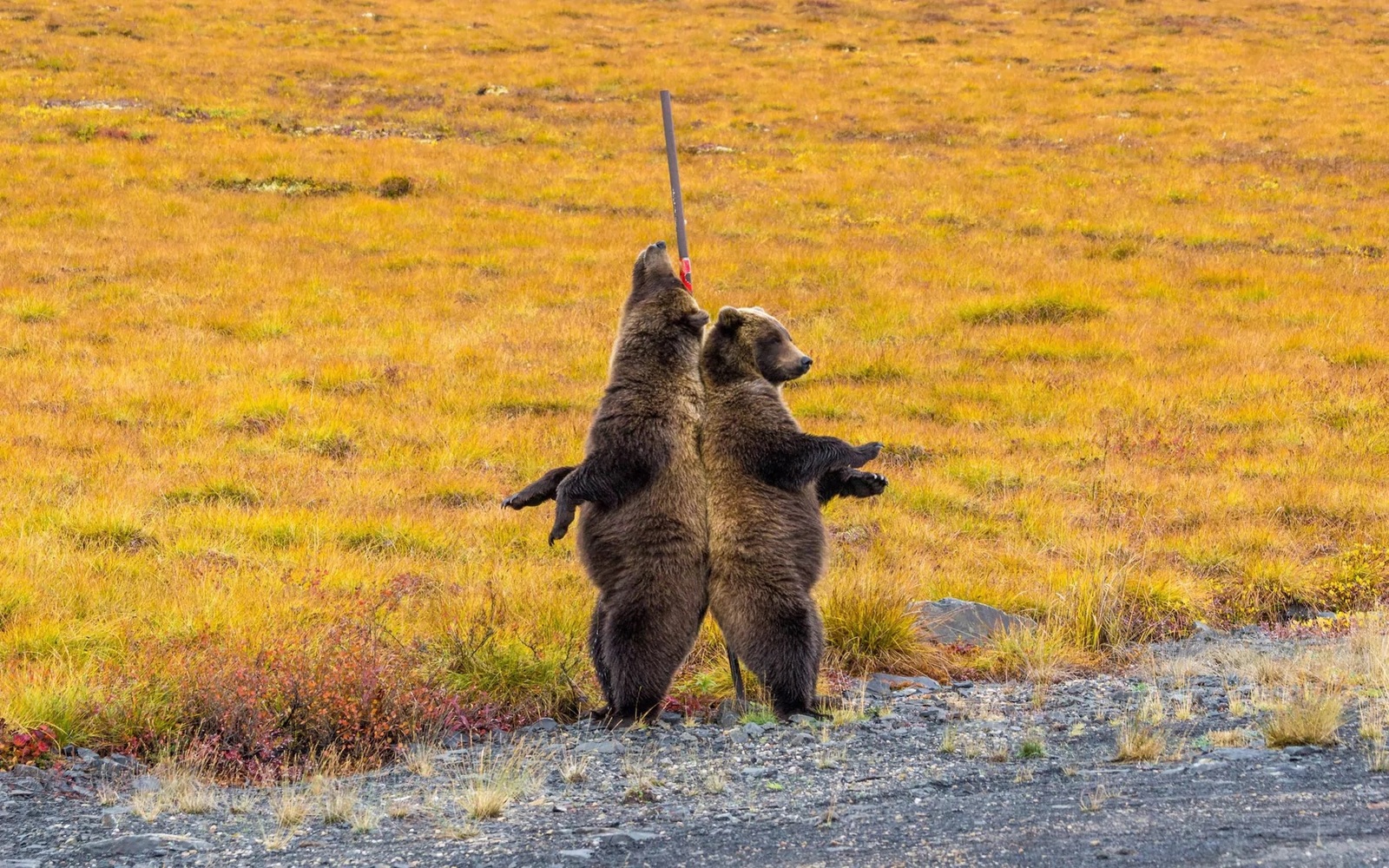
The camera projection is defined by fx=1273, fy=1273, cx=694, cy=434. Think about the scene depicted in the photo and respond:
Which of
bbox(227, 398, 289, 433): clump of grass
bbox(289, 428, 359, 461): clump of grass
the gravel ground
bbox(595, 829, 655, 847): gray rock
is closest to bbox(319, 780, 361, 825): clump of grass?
the gravel ground

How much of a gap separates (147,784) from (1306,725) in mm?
5388

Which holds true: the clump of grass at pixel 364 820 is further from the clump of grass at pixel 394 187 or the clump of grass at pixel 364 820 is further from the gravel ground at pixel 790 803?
the clump of grass at pixel 394 187

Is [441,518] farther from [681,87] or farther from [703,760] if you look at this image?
[681,87]

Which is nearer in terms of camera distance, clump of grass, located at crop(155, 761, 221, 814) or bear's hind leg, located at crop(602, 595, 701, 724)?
clump of grass, located at crop(155, 761, 221, 814)

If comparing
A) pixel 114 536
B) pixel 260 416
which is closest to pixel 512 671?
pixel 114 536

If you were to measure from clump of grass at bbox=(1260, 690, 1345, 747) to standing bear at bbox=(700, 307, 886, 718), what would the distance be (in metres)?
2.21

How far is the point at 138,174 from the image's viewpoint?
28375 millimetres

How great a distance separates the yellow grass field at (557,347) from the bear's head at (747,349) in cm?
197

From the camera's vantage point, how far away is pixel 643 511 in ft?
21.8

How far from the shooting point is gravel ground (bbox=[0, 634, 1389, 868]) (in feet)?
15.5

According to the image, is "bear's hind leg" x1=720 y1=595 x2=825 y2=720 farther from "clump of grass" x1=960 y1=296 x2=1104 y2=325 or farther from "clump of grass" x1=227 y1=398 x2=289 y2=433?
"clump of grass" x1=960 y1=296 x2=1104 y2=325

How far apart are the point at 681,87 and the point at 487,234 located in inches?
830

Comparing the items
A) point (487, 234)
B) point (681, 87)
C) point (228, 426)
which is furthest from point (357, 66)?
point (228, 426)

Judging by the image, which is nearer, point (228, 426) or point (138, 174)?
point (228, 426)
